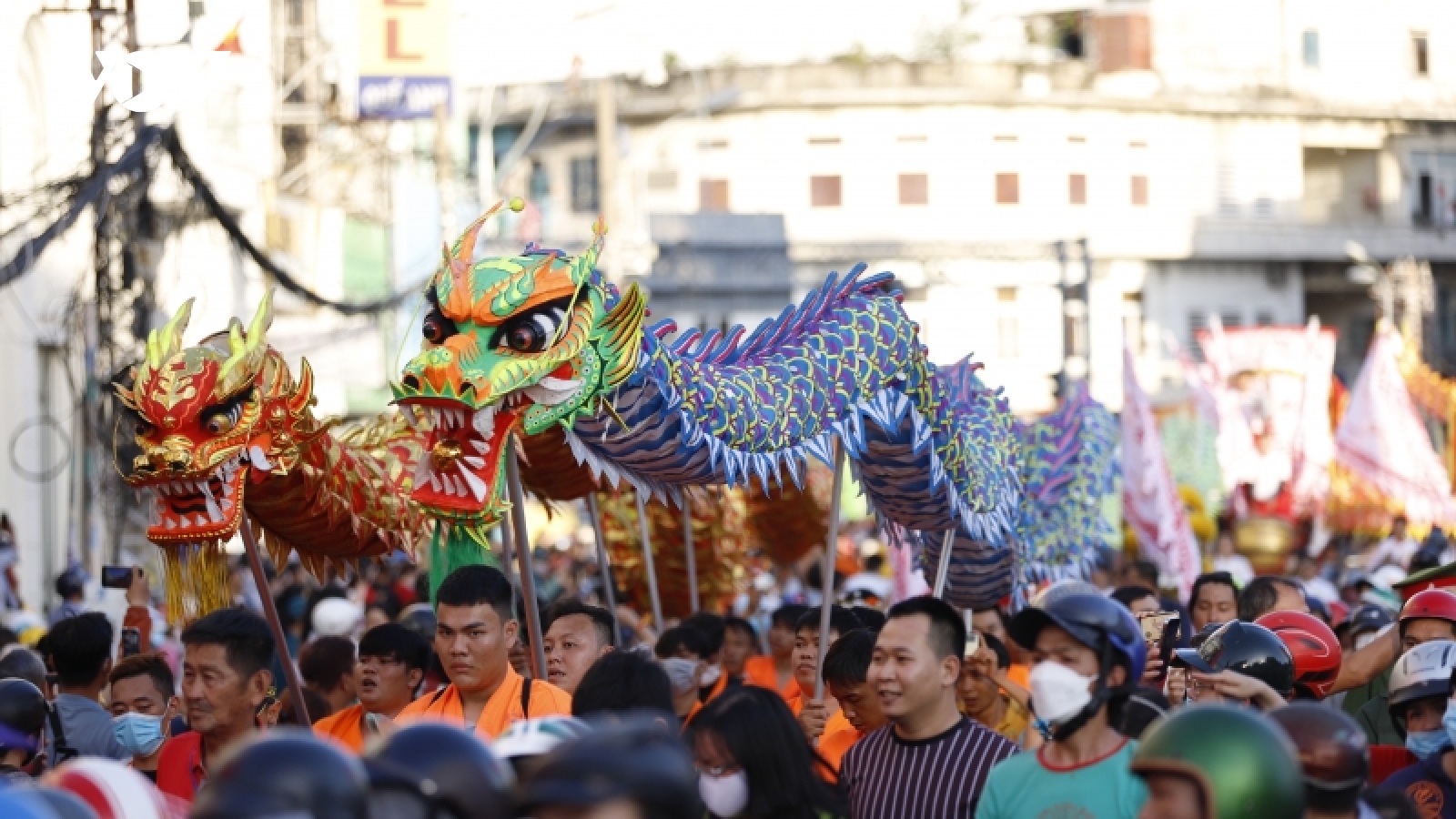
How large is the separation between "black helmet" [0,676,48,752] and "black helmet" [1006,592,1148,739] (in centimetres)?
260

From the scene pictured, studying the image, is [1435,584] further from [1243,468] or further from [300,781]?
[1243,468]

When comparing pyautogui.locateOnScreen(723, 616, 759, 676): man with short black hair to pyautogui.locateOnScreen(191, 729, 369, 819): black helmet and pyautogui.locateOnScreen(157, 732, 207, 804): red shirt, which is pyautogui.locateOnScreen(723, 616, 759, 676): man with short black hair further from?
pyautogui.locateOnScreen(191, 729, 369, 819): black helmet

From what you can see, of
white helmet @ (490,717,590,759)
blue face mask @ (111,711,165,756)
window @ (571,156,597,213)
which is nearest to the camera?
white helmet @ (490,717,590,759)

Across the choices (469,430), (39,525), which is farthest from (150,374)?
(39,525)

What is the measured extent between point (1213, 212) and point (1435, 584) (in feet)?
103

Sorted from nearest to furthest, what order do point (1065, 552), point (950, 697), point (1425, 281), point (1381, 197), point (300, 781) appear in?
point (300, 781)
point (950, 697)
point (1065, 552)
point (1425, 281)
point (1381, 197)

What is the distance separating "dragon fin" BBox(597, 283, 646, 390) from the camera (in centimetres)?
736

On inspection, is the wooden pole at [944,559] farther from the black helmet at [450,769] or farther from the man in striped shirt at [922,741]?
the black helmet at [450,769]

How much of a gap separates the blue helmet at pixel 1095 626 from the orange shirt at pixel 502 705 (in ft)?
4.81

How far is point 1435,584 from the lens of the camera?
8.52 meters

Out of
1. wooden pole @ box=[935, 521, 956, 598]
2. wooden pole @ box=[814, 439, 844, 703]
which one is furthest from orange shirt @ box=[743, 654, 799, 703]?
wooden pole @ box=[935, 521, 956, 598]

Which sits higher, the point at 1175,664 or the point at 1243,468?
the point at 1175,664

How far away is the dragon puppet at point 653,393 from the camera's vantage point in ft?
23.3

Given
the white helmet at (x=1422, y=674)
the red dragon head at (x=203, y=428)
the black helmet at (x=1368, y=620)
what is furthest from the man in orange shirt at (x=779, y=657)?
the white helmet at (x=1422, y=674)
